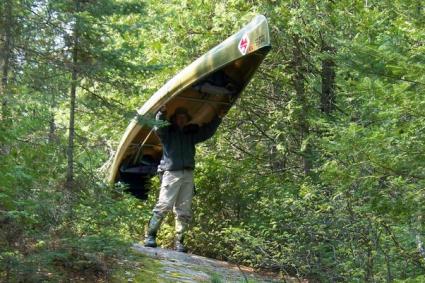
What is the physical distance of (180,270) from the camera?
6840mm

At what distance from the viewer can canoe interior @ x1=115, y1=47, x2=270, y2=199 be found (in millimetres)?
9734

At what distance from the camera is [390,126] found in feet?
19.8

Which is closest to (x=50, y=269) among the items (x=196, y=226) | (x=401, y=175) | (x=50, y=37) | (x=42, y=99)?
(x=42, y=99)

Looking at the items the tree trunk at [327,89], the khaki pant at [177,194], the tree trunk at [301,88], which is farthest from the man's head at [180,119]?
the tree trunk at [327,89]

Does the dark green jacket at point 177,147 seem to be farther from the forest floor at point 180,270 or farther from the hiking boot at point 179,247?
the forest floor at point 180,270

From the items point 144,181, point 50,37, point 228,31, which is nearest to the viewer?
point 50,37

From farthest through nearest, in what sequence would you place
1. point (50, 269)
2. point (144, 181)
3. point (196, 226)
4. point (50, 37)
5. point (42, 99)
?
point (144, 181) < point (196, 226) < point (50, 37) < point (42, 99) < point (50, 269)

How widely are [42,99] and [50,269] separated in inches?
64.9

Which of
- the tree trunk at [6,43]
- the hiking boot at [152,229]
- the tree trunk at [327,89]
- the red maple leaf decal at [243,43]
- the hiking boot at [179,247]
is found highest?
the red maple leaf decal at [243,43]

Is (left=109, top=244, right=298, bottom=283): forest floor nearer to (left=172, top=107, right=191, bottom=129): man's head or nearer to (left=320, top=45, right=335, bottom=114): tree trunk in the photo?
(left=172, top=107, right=191, bottom=129): man's head

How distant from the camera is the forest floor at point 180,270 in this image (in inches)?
242

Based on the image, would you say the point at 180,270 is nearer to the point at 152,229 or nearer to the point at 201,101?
the point at 152,229

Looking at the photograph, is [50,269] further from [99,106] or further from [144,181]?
[144,181]

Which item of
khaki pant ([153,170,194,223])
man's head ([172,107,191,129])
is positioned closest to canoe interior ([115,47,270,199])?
man's head ([172,107,191,129])
